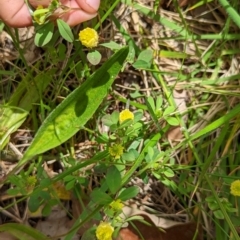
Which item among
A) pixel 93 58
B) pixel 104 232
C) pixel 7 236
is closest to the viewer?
pixel 104 232

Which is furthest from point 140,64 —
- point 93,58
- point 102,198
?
point 102,198

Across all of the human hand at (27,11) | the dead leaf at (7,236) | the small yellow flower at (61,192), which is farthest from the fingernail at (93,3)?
the dead leaf at (7,236)

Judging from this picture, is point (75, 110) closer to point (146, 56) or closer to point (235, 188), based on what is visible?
point (146, 56)

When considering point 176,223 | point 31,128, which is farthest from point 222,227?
point 31,128

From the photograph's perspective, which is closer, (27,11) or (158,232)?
(27,11)

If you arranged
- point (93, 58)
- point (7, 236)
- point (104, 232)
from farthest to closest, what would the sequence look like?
point (7, 236) → point (93, 58) → point (104, 232)

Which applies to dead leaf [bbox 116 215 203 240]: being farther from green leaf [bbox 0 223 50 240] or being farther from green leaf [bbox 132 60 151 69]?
green leaf [bbox 132 60 151 69]
